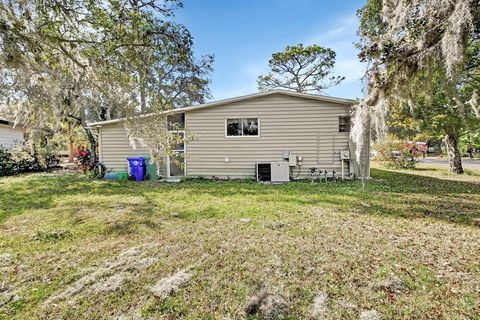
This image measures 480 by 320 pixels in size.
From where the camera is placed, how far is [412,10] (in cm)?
447

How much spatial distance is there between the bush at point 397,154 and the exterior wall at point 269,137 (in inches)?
245

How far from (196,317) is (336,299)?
3.85 feet

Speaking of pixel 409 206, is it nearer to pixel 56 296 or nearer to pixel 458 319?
pixel 458 319

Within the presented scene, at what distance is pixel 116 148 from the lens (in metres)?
10.5

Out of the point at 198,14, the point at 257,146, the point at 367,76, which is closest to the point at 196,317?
the point at 367,76

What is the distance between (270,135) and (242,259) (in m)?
6.77

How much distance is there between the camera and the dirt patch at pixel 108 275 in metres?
2.50

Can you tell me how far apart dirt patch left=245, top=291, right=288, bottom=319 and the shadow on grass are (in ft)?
8.47

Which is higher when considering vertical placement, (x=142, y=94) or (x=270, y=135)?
(x=142, y=94)

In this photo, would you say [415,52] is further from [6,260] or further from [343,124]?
[6,260]

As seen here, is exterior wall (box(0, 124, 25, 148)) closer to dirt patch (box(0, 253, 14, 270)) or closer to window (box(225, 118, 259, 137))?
window (box(225, 118, 259, 137))

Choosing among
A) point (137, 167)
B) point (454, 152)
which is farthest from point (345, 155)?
point (137, 167)

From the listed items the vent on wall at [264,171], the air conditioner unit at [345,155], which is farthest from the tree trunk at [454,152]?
the vent on wall at [264,171]

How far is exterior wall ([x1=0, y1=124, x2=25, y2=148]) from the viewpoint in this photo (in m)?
13.8
